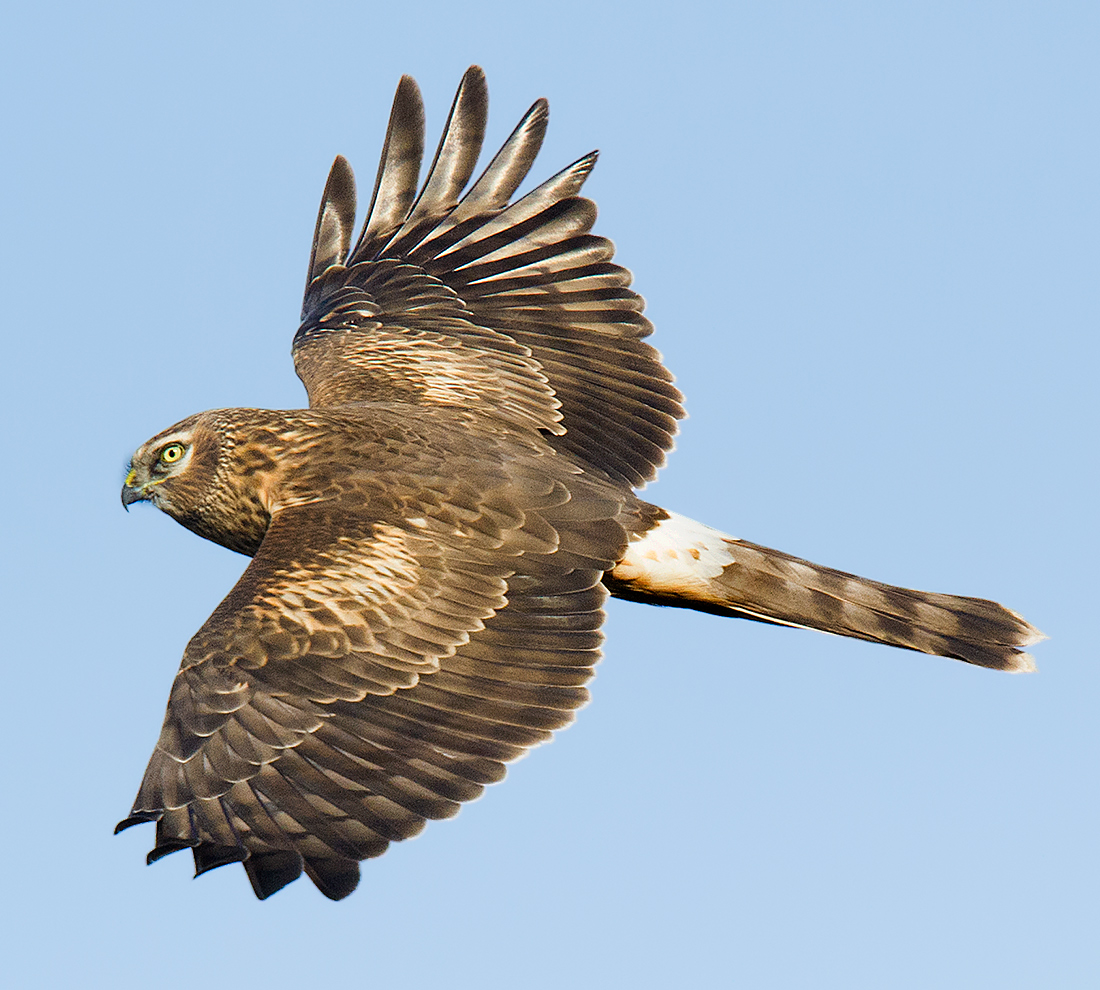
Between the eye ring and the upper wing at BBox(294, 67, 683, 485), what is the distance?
3.47 ft

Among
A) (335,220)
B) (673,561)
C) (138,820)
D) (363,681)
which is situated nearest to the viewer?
(138,820)

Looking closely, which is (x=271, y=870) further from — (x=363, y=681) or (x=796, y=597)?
(x=796, y=597)

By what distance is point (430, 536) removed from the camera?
7.34 m

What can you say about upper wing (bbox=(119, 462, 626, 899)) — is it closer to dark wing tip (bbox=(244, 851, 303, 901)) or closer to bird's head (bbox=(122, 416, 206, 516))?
dark wing tip (bbox=(244, 851, 303, 901))

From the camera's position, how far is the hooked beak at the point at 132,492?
8.82 metres

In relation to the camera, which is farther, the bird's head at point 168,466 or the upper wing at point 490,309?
the upper wing at point 490,309

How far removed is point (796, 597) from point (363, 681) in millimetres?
2479

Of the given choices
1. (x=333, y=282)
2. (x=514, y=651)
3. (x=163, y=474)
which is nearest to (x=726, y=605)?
(x=514, y=651)

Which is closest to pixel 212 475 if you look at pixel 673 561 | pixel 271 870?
pixel 673 561

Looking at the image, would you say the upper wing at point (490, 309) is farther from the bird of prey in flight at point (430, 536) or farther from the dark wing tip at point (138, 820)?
the dark wing tip at point (138, 820)

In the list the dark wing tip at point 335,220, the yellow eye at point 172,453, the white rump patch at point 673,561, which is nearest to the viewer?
the white rump patch at point 673,561

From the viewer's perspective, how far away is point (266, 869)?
6285 millimetres

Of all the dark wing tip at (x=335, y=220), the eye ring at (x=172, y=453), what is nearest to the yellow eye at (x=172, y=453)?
the eye ring at (x=172, y=453)

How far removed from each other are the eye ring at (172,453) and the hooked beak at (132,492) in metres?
0.26
